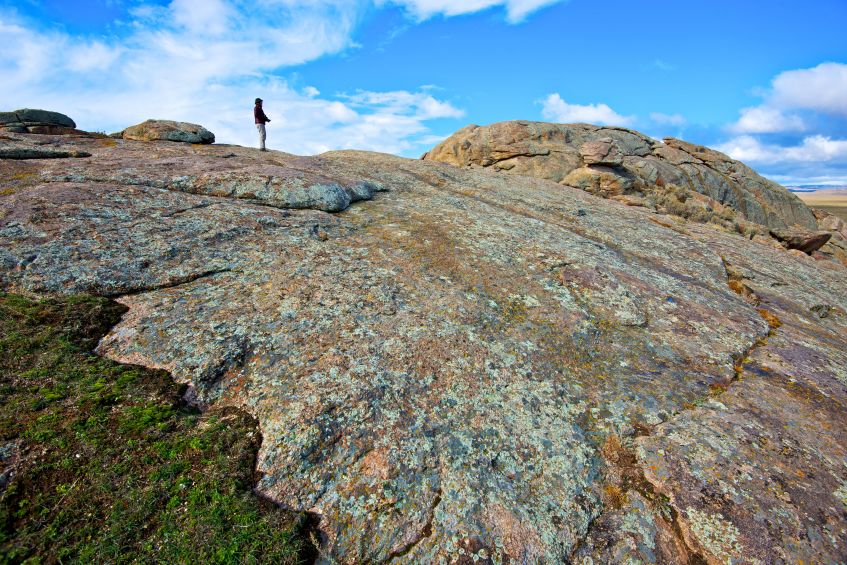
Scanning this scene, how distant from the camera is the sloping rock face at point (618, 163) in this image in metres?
35.5

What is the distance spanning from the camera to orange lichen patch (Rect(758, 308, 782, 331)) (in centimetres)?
1051

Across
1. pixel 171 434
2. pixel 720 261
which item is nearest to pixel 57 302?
pixel 171 434

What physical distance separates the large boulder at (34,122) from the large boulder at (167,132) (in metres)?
3.16

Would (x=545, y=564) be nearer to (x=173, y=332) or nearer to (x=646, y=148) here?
(x=173, y=332)

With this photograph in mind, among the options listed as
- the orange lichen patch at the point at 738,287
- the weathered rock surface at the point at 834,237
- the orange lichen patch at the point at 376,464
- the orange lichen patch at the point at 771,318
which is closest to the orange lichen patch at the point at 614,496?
the orange lichen patch at the point at 376,464

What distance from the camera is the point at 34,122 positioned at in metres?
20.4

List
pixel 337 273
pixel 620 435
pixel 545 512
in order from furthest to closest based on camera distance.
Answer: pixel 337 273 → pixel 620 435 → pixel 545 512

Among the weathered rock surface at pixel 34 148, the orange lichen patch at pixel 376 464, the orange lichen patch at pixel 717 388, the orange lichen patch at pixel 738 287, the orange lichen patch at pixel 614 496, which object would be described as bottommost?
the orange lichen patch at pixel 614 496

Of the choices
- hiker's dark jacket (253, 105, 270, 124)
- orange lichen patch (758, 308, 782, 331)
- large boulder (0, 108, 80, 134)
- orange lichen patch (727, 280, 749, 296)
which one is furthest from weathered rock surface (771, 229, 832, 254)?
large boulder (0, 108, 80, 134)

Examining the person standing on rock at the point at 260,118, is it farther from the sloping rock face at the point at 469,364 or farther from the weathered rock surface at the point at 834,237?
the weathered rock surface at the point at 834,237

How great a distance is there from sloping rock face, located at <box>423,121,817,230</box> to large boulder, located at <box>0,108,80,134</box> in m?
31.3

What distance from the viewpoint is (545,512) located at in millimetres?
5391

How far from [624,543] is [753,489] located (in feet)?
6.99

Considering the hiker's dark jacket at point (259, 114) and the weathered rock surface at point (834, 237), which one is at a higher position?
the hiker's dark jacket at point (259, 114)
